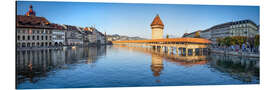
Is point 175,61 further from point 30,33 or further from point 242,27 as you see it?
point 30,33

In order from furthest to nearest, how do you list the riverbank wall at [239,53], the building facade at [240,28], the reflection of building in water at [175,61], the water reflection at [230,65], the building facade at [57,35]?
the riverbank wall at [239,53] < the building facade at [57,35] < the building facade at [240,28] < the reflection of building in water at [175,61] < the water reflection at [230,65]

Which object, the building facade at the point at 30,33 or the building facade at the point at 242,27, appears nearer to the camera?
the building facade at the point at 30,33

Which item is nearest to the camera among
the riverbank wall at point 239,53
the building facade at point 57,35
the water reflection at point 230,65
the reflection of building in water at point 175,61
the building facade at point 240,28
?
the water reflection at point 230,65

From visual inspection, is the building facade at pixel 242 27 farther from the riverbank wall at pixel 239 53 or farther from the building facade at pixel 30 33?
the building facade at pixel 30 33

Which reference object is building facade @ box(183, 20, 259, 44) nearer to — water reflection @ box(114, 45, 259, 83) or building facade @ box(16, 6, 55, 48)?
water reflection @ box(114, 45, 259, 83)

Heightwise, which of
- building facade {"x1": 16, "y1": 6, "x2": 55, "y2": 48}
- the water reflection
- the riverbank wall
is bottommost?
the water reflection

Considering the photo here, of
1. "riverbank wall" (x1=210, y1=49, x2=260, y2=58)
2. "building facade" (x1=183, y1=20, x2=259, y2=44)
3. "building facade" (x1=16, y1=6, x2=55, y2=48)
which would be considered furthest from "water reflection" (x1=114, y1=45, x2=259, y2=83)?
"building facade" (x1=16, y1=6, x2=55, y2=48)

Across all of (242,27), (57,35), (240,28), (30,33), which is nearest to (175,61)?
(242,27)

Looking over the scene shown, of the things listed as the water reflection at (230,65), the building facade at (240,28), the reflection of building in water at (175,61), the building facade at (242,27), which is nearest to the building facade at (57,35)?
the reflection of building in water at (175,61)
